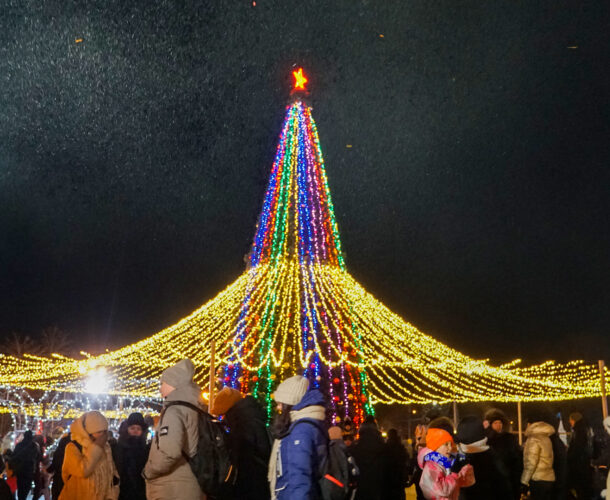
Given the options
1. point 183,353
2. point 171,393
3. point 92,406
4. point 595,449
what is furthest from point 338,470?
point 92,406

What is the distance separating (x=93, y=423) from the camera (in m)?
5.83

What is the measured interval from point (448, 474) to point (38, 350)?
144ft

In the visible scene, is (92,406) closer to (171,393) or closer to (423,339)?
(423,339)

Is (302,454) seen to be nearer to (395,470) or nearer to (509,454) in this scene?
(509,454)

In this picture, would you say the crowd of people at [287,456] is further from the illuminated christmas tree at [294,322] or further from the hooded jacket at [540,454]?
the illuminated christmas tree at [294,322]

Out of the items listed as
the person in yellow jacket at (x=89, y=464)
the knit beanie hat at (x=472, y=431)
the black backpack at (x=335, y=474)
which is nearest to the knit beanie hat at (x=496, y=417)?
the knit beanie hat at (x=472, y=431)

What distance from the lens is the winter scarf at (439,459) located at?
465cm

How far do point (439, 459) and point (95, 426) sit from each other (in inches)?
114

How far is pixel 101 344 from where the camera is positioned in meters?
47.9

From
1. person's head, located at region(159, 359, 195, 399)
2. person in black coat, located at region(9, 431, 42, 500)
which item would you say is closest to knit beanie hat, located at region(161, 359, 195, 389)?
person's head, located at region(159, 359, 195, 399)

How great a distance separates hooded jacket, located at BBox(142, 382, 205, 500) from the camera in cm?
421

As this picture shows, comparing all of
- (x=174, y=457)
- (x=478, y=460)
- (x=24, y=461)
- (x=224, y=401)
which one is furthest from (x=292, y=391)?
(x=24, y=461)

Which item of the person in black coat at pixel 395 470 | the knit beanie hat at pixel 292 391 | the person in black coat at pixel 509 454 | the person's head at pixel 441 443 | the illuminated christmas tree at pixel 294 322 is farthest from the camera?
the illuminated christmas tree at pixel 294 322

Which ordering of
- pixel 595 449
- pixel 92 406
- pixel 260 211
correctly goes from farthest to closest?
pixel 92 406
pixel 260 211
pixel 595 449
